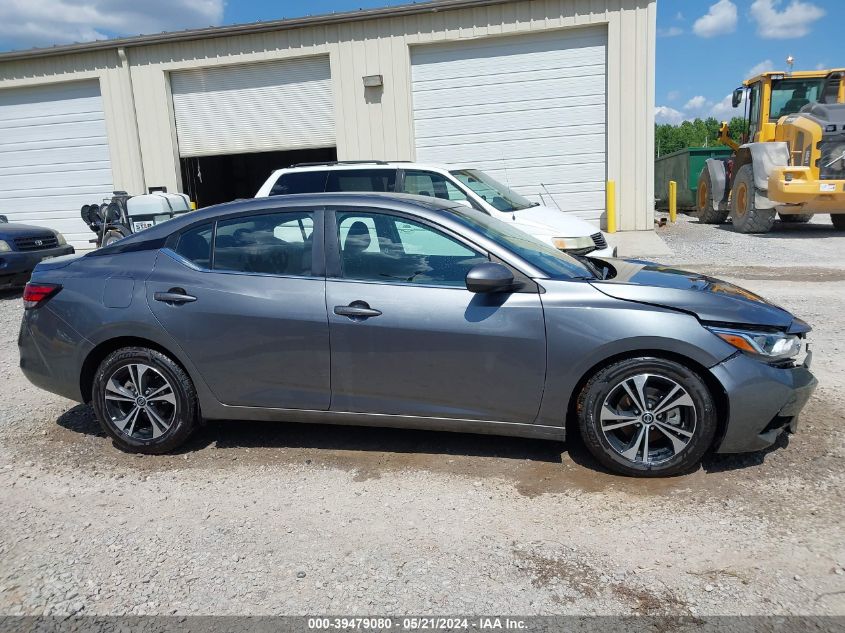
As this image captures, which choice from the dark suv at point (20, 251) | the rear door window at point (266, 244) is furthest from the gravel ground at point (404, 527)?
the dark suv at point (20, 251)

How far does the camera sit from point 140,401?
14.2 ft

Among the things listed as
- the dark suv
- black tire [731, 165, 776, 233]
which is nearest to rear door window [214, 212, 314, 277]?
the dark suv

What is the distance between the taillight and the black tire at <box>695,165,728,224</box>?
1537cm

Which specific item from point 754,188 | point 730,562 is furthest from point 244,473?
point 754,188

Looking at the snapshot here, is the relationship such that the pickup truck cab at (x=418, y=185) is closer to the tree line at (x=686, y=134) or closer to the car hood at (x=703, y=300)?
the car hood at (x=703, y=300)

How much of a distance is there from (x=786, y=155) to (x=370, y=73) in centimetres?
871

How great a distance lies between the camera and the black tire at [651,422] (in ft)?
12.0

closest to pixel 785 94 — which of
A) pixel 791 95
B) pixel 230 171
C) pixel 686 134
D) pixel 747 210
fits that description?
pixel 791 95

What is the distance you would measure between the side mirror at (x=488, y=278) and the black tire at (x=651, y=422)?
71 cm

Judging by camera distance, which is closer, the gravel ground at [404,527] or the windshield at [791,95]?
the gravel ground at [404,527]

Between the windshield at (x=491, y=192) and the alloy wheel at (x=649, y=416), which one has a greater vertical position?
the windshield at (x=491, y=192)

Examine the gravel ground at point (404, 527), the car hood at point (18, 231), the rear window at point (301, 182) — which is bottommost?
the gravel ground at point (404, 527)

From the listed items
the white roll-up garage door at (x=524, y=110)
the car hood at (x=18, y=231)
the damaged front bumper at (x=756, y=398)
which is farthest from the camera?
the white roll-up garage door at (x=524, y=110)

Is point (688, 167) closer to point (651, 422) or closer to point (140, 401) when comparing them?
point (651, 422)
